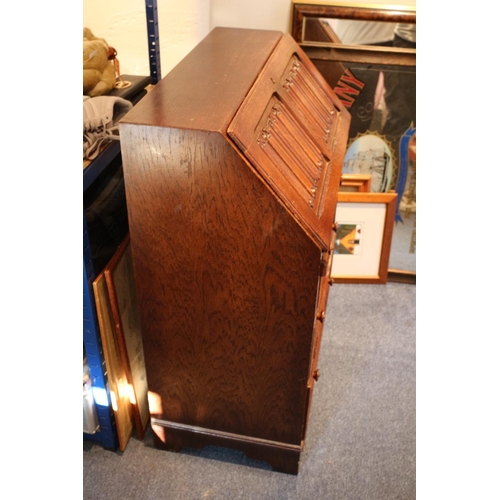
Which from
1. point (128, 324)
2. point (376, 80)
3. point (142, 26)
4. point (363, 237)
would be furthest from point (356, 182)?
point (128, 324)

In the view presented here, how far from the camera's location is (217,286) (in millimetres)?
1513

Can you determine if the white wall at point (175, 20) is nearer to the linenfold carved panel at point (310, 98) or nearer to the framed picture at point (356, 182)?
the linenfold carved panel at point (310, 98)

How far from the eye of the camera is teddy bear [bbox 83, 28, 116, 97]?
190cm

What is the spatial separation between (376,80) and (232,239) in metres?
1.43

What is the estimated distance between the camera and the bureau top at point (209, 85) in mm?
1311

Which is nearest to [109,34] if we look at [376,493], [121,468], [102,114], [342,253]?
[102,114]

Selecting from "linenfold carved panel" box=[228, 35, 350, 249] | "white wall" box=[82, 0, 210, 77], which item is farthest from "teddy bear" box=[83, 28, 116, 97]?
"linenfold carved panel" box=[228, 35, 350, 249]

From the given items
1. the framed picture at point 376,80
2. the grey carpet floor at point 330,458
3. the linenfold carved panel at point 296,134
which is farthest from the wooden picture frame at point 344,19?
the grey carpet floor at point 330,458

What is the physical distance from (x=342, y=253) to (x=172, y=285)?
52.2 inches

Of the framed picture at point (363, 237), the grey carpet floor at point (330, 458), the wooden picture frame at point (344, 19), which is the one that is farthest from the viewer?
the framed picture at point (363, 237)

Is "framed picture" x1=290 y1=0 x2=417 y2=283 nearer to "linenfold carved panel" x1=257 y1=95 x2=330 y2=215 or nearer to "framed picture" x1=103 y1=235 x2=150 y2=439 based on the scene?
"linenfold carved panel" x1=257 y1=95 x2=330 y2=215

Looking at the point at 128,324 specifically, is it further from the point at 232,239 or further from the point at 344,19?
the point at 344,19

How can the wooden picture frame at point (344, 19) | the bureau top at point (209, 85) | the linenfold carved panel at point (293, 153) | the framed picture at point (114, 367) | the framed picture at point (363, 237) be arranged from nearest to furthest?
the bureau top at point (209, 85) < the linenfold carved panel at point (293, 153) < the framed picture at point (114, 367) < the wooden picture frame at point (344, 19) < the framed picture at point (363, 237)

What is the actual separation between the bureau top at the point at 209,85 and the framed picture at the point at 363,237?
0.91 metres
